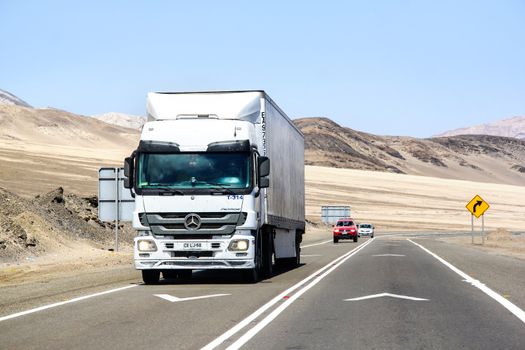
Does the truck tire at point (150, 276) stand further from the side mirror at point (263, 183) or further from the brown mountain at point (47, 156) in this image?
the brown mountain at point (47, 156)

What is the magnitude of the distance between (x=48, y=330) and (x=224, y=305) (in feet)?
12.2

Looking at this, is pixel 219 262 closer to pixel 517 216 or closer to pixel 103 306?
pixel 103 306

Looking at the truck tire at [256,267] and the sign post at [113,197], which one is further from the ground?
the sign post at [113,197]

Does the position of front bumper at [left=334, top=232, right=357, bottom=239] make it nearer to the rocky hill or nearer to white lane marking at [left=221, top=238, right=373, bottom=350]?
the rocky hill

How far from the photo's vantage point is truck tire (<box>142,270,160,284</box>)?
19641 millimetres

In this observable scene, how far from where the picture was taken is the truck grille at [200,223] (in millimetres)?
18750

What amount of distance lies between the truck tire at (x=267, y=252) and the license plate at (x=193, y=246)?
9.68 feet

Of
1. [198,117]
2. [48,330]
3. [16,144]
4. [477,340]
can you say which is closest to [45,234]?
[198,117]

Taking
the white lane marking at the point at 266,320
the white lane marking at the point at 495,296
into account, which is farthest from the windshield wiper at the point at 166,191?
the white lane marking at the point at 495,296

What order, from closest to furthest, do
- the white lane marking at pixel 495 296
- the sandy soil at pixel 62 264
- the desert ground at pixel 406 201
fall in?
the white lane marking at pixel 495 296
the sandy soil at pixel 62 264
the desert ground at pixel 406 201

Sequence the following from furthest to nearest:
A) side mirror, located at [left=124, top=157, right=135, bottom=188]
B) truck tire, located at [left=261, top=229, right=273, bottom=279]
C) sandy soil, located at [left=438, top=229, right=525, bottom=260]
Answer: sandy soil, located at [left=438, top=229, right=525, bottom=260], truck tire, located at [left=261, top=229, right=273, bottom=279], side mirror, located at [left=124, top=157, right=135, bottom=188]

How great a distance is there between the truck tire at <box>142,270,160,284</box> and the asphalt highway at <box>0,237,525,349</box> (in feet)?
0.92

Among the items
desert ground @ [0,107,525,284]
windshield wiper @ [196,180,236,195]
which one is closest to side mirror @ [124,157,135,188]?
windshield wiper @ [196,180,236,195]

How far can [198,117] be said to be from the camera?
65.5 ft
